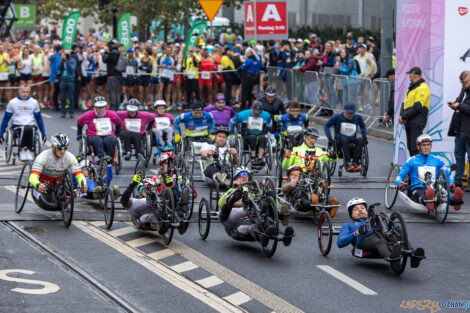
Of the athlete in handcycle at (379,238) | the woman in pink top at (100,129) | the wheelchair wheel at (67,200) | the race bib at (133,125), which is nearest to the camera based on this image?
the athlete in handcycle at (379,238)

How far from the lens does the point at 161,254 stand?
13023 mm

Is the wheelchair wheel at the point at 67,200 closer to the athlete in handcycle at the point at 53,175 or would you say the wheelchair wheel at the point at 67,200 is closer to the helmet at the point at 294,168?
the athlete in handcycle at the point at 53,175

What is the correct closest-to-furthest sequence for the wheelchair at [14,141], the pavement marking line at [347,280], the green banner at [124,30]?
the pavement marking line at [347,280] < the wheelchair at [14,141] < the green banner at [124,30]

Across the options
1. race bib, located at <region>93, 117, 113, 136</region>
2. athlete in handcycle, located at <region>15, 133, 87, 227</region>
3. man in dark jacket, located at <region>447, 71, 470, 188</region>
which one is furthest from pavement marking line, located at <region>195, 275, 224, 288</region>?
race bib, located at <region>93, 117, 113, 136</region>

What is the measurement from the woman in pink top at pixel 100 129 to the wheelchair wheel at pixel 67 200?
4.41m

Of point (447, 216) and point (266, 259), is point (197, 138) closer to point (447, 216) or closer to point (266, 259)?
point (447, 216)

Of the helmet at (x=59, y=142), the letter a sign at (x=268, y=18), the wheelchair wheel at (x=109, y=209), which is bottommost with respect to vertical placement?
the wheelchair wheel at (x=109, y=209)

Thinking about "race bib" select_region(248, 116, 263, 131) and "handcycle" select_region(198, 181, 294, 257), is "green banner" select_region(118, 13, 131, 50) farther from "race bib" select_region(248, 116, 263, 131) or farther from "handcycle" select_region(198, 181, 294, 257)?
"handcycle" select_region(198, 181, 294, 257)

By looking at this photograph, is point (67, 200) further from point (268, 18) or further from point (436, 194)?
point (268, 18)

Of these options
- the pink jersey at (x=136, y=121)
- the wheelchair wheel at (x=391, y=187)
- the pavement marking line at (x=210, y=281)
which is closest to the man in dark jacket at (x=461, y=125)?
the wheelchair wheel at (x=391, y=187)

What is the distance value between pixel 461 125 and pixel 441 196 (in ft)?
8.70

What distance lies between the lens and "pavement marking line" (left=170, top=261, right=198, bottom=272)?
12.1 meters

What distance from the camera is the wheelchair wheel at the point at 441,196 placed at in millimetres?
15344

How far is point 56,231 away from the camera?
568 inches
